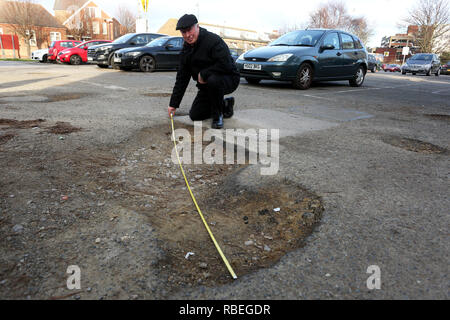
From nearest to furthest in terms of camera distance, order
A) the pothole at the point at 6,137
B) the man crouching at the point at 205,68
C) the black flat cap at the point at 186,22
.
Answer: the pothole at the point at 6,137 → the black flat cap at the point at 186,22 → the man crouching at the point at 205,68

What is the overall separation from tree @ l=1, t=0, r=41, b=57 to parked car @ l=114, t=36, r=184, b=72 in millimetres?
36075

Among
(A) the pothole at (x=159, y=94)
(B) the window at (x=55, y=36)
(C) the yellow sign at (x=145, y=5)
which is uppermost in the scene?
(B) the window at (x=55, y=36)

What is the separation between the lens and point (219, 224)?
2066 mm

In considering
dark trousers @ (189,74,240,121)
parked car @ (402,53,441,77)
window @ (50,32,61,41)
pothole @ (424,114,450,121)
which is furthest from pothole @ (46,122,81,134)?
window @ (50,32,61,41)

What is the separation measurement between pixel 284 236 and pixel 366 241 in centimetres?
46

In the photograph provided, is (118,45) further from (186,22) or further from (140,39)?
(186,22)

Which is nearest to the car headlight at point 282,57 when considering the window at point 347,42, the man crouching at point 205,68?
the window at point 347,42

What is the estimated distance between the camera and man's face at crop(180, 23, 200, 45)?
141 inches

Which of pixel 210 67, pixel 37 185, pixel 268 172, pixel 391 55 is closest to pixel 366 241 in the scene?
pixel 268 172

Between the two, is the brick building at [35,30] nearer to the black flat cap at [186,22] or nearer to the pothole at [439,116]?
the black flat cap at [186,22]

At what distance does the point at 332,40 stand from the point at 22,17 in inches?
1702

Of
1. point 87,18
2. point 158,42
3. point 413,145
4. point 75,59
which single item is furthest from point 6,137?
point 87,18

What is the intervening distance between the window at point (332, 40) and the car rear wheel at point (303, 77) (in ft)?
3.02

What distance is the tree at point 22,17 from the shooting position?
3831 centimetres
